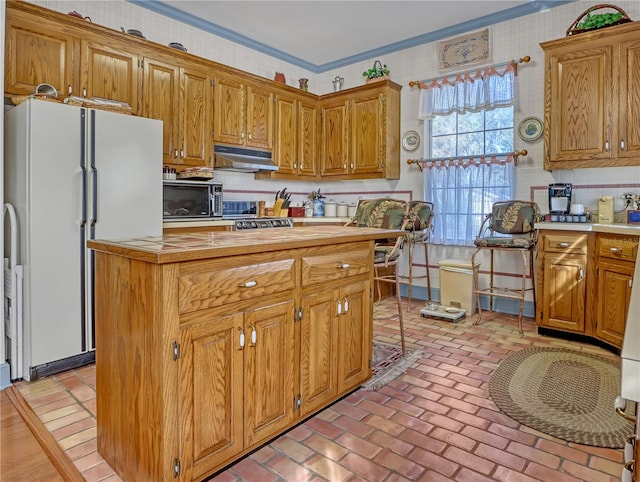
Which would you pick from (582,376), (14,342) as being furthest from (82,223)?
(582,376)

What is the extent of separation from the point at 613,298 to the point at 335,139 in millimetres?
3523

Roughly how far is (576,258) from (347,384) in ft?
7.51

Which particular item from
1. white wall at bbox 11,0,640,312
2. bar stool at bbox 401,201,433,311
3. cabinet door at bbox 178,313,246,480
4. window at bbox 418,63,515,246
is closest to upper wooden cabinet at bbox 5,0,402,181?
white wall at bbox 11,0,640,312

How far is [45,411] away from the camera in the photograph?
2.20 m

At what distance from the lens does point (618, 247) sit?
9.82ft

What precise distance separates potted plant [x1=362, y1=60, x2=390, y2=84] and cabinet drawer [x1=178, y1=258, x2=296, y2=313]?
3766 millimetres

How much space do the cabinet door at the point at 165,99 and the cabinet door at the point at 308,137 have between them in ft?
5.72

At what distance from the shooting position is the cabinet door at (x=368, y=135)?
16.2 feet

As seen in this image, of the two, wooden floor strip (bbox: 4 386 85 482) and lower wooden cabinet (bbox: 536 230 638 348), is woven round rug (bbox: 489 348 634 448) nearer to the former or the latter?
lower wooden cabinet (bbox: 536 230 638 348)

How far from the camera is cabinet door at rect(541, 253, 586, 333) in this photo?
330cm

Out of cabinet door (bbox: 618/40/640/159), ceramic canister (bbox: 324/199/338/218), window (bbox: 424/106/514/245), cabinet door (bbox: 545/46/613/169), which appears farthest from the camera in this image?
ceramic canister (bbox: 324/199/338/218)

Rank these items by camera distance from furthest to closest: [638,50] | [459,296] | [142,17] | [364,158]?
[364,158] → [459,296] → [142,17] → [638,50]

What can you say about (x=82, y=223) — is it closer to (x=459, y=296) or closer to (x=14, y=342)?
(x=14, y=342)

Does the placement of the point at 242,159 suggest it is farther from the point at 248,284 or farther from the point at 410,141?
the point at 248,284
